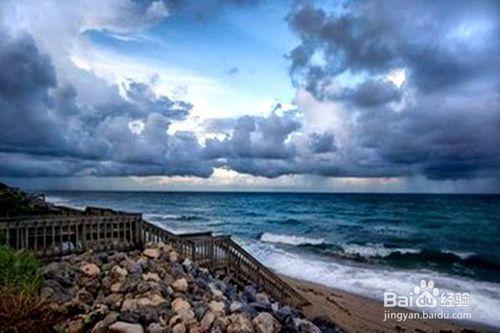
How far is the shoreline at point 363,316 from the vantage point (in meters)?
14.8

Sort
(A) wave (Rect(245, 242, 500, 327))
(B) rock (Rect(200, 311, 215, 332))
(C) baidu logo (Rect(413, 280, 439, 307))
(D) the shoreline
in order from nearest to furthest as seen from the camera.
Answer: (B) rock (Rect(200, 311, 215, 332)) → (D) the shoreline → (A) wave (Rect(245, 242, 500, 327)) → (C) baidu logo (Rect(413, 280, 439, 307))

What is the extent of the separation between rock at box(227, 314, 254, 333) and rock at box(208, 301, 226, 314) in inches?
11.3

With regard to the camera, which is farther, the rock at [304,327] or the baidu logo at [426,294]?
the baidu logo at [426,294]

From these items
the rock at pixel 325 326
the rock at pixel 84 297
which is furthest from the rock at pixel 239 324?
the rock at pixel 325 326

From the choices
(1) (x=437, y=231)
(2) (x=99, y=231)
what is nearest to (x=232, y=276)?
(2) (x=99, y=231)

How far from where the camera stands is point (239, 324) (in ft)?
28.9

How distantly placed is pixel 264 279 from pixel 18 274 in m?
8.44

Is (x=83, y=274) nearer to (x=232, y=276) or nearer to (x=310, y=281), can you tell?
(x=232, y=276)

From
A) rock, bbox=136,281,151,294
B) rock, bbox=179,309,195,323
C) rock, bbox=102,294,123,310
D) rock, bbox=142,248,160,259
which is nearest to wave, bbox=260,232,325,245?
rock, bbox=142,248,160,259

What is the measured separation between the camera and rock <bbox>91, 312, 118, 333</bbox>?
7965mm

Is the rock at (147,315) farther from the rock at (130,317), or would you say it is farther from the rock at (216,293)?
the rock at (216,293)

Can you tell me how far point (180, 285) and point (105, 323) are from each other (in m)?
2.52

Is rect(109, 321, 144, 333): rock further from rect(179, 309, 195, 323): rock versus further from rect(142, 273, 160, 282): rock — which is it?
rect(142, 273, 160, 282): rock

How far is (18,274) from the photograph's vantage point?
8664mm
